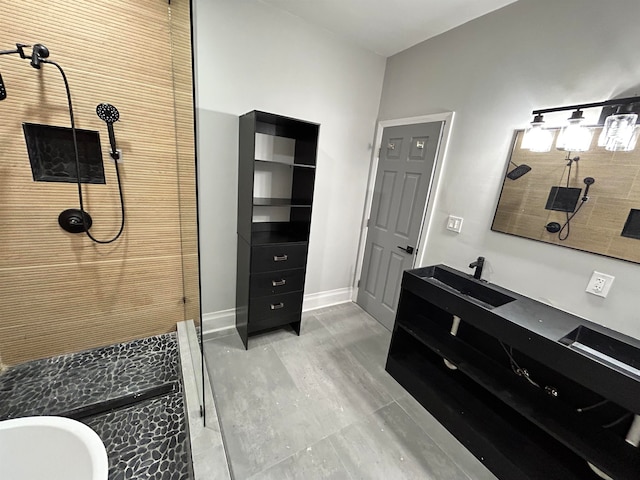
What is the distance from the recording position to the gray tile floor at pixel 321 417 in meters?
1.38

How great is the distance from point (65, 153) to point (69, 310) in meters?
1.05

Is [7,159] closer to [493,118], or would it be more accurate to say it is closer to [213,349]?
[213,349]

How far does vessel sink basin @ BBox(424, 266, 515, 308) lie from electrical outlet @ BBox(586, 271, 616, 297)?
1.17ft

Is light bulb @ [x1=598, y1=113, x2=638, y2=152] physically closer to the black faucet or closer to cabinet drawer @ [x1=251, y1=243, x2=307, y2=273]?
the black faucet

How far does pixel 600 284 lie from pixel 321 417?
177cm

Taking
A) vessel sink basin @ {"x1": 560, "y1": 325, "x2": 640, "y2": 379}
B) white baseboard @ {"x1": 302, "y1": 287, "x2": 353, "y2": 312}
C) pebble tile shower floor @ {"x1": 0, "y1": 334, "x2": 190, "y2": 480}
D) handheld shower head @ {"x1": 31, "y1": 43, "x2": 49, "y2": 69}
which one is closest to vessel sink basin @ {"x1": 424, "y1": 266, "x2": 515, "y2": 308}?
vessel sink basin @ {"x1": 560, "y1": 325, "x2": 640, "y2": 379}

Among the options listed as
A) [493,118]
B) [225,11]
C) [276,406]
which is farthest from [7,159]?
[493,118]

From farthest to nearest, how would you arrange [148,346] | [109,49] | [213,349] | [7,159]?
[213,349], [148,346], [109,49], [7,159]

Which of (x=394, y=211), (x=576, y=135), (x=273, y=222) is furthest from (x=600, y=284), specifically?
(x=273, y=222)

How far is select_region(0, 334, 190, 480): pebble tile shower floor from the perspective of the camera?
1.31 m

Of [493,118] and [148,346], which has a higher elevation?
[493,118]

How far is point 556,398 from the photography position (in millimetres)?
1438

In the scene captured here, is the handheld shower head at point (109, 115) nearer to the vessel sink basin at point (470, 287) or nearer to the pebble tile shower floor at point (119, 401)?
the pebble tile shower floor at point (119, 401)

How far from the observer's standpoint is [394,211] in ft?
8.27
